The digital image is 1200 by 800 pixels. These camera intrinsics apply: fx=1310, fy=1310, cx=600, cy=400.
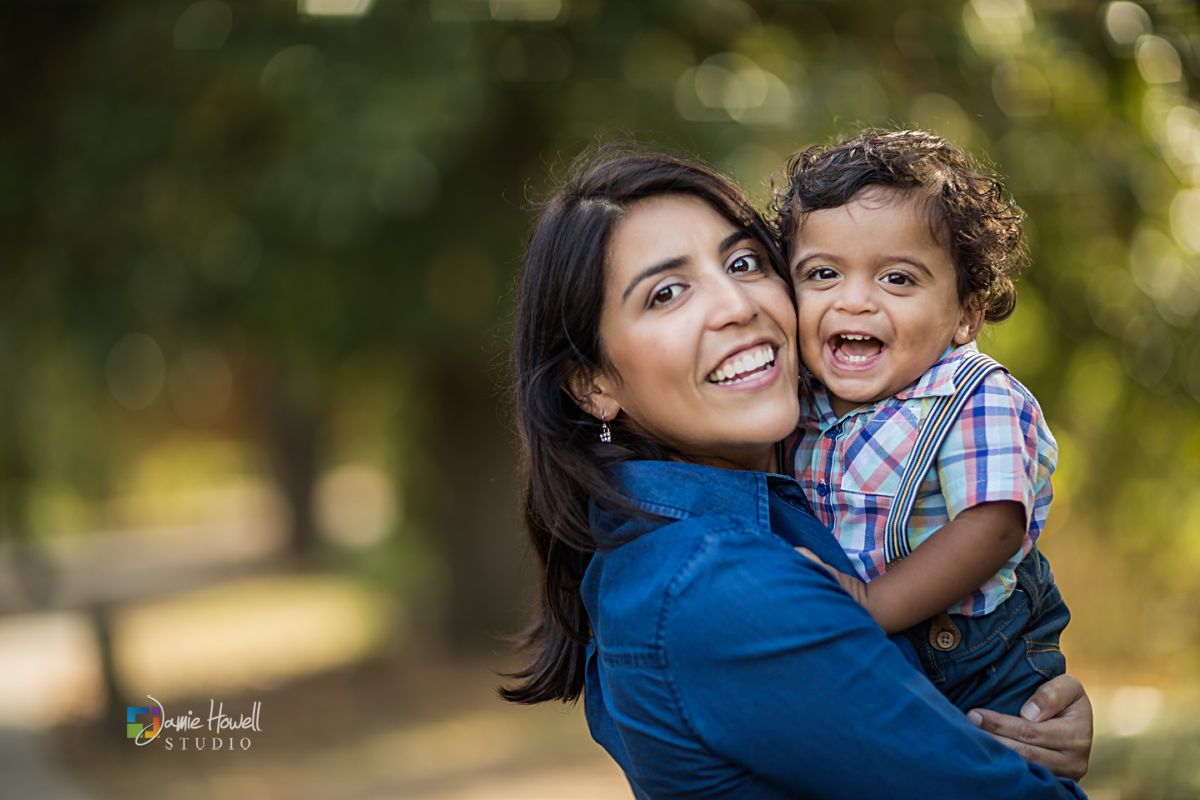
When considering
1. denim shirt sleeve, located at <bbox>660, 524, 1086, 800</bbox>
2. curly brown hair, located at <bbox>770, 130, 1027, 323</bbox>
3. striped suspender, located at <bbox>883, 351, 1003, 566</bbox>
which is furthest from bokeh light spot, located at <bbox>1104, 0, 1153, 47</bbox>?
denim shirt sleeve, located at <bbox>660, 524, 1086, 800</bbox>

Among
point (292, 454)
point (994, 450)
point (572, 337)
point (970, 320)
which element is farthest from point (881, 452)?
point (292, 454)

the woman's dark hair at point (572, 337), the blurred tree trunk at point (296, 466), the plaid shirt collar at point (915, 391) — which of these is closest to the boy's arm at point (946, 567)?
the plaid shirt collar at point (915, 391)

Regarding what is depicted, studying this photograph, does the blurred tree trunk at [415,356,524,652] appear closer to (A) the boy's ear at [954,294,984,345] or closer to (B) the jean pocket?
(A) the boy's ear at [954,294,984,345]

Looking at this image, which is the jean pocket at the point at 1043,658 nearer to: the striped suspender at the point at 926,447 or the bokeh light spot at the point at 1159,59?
the striped suspender at the point at 926,447

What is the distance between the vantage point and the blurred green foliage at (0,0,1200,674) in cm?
709

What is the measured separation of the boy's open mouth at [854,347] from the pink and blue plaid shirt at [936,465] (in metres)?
0.08

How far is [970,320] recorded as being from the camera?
2.30 m

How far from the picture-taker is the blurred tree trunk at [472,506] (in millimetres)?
10688

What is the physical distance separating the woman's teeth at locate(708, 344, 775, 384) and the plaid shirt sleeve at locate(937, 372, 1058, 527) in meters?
0.33

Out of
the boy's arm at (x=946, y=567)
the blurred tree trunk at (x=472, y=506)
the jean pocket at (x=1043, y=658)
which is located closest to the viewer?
the boy's arm at (x=946, y=567)

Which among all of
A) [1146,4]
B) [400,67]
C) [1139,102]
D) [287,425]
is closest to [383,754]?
[400,67]

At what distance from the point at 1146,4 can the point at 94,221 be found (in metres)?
6.52

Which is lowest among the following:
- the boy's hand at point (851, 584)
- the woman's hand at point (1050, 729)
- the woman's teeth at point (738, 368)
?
the woman's hand at point (1050, 729)

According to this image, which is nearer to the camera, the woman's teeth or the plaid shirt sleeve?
the plaid shirt sleeve
